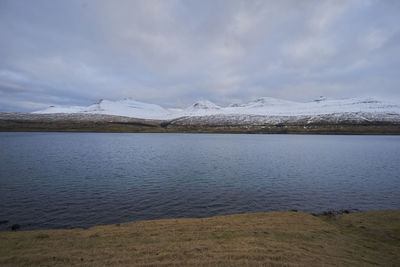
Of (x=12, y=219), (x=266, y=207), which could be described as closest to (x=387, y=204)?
(x=266, y=207)

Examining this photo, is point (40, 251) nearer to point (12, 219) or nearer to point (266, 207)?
point (12, 219)

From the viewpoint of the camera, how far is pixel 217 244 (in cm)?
982

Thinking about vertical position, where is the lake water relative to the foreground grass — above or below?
below

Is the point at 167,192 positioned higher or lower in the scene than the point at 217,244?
lower

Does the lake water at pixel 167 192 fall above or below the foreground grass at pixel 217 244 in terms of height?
below

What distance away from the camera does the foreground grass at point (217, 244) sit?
27.7ft

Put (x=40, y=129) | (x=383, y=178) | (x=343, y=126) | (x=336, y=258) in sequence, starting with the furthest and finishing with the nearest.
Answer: (x=343, y=126) → (x=40, y=129) → (x=383, y=178) → (x=336, y=258)

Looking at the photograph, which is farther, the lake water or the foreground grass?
the lake water

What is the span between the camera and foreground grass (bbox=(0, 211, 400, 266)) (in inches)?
332

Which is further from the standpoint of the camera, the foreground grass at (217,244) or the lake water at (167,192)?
the lake water at (167,192)

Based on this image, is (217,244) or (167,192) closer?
(217,244)

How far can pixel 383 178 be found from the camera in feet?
93.1

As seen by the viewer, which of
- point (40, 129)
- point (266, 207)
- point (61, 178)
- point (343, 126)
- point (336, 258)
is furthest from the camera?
point (343, 126)

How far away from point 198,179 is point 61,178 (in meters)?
16.2
